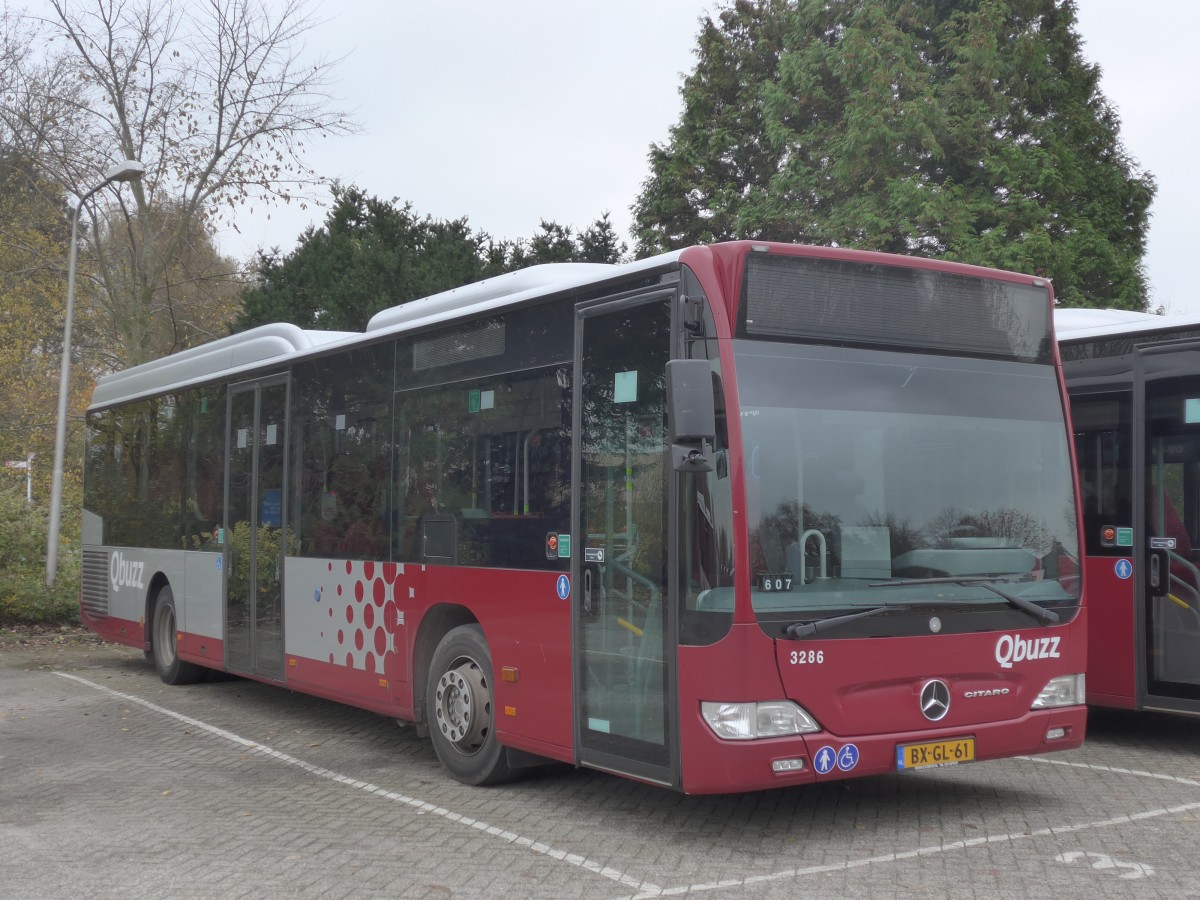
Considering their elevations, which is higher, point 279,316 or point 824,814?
point 279,316

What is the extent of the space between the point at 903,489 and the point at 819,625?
34.3 inches

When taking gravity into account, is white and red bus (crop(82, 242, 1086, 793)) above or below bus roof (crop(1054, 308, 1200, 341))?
below

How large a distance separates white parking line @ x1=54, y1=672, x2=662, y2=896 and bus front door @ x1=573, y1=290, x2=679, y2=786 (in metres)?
0.51

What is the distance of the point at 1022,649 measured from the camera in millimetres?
7059

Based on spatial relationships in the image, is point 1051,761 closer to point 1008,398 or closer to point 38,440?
point 1008,398

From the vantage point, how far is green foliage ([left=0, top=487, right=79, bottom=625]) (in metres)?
19.5

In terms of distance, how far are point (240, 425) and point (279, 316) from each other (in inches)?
921

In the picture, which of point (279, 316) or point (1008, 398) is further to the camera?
point (279, 316)

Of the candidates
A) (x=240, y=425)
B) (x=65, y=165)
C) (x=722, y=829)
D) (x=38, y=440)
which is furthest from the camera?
(x=38, y=440)

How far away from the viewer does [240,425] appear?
12.0m

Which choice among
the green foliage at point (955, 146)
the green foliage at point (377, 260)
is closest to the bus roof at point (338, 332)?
the green foliage at point (377, 260)

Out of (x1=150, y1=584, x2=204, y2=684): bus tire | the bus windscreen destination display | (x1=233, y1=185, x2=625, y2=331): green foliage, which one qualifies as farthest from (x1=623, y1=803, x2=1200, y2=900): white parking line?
(x1=233, y1=185, x2=625, y2=331): green foliage

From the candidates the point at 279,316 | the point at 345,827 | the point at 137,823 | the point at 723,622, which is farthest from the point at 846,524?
the point at 279,316

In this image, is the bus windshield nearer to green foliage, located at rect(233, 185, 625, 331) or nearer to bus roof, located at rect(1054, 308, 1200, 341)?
bus roof, located at rect(1054, 308, 1200, 341)
